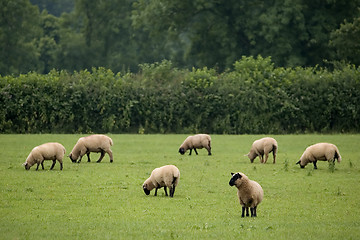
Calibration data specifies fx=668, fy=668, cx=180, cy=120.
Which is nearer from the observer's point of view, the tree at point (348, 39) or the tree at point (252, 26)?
the tree at point (348, 39)

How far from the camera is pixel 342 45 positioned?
5997cm

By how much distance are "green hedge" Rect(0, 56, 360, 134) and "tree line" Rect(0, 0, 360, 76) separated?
9582 millimetres

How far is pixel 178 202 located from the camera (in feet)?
54.0

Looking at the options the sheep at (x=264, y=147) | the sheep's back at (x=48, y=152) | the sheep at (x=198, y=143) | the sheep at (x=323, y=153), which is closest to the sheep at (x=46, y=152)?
the sheep's back at (x=48, y=152)

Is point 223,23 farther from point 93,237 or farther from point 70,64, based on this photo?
point 93,237

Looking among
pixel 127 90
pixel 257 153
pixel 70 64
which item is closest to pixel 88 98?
pixel 127 90

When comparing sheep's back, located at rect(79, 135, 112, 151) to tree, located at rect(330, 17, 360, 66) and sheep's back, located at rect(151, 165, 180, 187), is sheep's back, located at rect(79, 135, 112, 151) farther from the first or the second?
tree, located at rect(330, 17, 360, 66)

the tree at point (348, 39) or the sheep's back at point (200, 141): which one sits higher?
the tree at point (348, 39)

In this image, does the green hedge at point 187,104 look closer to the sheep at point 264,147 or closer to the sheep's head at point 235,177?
the sheep at point 264,147

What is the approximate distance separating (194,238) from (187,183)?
27.4 feet

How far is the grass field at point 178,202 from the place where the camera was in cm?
1261

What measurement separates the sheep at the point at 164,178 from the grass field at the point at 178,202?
0.30 metres

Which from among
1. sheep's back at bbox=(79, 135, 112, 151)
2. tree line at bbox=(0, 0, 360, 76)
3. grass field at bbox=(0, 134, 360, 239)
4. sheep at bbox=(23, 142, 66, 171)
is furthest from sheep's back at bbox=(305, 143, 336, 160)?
tree line at bbox=(0, 0, 360, 76)

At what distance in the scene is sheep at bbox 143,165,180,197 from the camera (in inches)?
666
